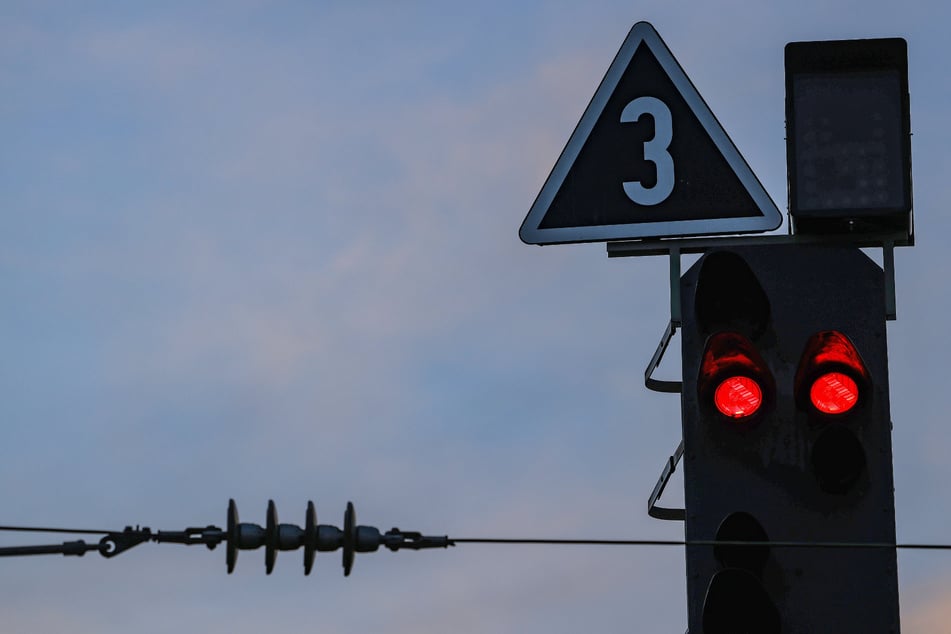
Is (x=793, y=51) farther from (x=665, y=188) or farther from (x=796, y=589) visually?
(x=796, y=589)

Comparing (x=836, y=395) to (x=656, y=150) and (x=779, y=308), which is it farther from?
(x=656, y=150)

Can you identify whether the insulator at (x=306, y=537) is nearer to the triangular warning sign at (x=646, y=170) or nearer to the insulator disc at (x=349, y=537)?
the insulator disc at (x=349, y=537)

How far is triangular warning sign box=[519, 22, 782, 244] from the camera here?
6922mm

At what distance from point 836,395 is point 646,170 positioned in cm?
154

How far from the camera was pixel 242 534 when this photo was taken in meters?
5.59

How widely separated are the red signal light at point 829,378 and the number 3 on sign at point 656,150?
1320mm

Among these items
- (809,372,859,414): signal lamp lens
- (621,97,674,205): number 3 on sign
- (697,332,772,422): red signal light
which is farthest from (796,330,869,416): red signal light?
(621,97,674,205): number 3 on sign

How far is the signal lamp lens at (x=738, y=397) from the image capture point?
5895 mm

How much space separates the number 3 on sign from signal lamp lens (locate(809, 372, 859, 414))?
1397 millimetres

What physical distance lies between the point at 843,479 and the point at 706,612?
2.33 ft

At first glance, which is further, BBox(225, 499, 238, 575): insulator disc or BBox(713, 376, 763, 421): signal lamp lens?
BBox(713, 376, 763, 421): signal lamp lens

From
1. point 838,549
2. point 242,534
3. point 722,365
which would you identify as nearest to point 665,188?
point 722,365

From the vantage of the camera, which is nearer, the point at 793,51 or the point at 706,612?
the point at 706,612

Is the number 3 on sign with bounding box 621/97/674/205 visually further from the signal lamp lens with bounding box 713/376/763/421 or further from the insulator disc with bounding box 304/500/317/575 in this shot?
the insulator disc with bounding box 304/500/317/575
